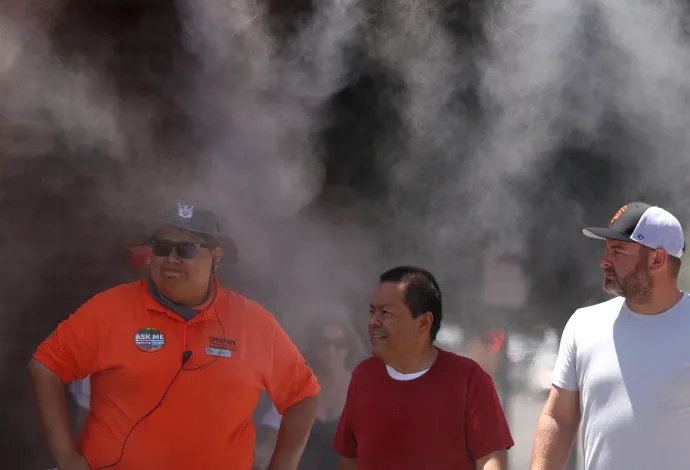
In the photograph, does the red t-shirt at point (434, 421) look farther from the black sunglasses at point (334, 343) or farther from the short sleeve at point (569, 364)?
the black sunglasses at point (334, 343)

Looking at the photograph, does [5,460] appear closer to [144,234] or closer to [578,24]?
[144,234]

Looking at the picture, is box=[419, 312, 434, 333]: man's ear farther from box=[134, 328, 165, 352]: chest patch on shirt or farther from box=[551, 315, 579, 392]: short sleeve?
box=[134, 328, 165, 352]: chest patch on shirt

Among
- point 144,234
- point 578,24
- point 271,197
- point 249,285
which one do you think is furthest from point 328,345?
point 578,24

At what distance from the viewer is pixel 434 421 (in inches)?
76.0

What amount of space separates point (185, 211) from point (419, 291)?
0.76 meters

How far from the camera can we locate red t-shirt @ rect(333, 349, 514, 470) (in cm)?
192

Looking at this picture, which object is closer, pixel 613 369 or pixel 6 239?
pixel 613 369

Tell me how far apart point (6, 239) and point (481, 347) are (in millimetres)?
2333

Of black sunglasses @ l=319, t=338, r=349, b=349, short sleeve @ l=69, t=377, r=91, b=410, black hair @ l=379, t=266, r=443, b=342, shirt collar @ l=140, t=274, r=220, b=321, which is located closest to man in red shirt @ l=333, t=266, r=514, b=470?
black hair @ l=379, t=266, r=443, b=342

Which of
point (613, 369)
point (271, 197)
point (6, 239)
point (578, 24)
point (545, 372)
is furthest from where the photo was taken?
point (545, 372)

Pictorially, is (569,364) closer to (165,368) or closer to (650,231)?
(650,231)

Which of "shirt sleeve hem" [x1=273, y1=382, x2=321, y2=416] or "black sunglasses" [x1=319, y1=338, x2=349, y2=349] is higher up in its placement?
"black sunglasses" [x1=319, y1=338, x2=349, y2=349]

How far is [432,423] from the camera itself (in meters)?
1.93

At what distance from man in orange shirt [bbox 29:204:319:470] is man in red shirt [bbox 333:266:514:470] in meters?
0.35
